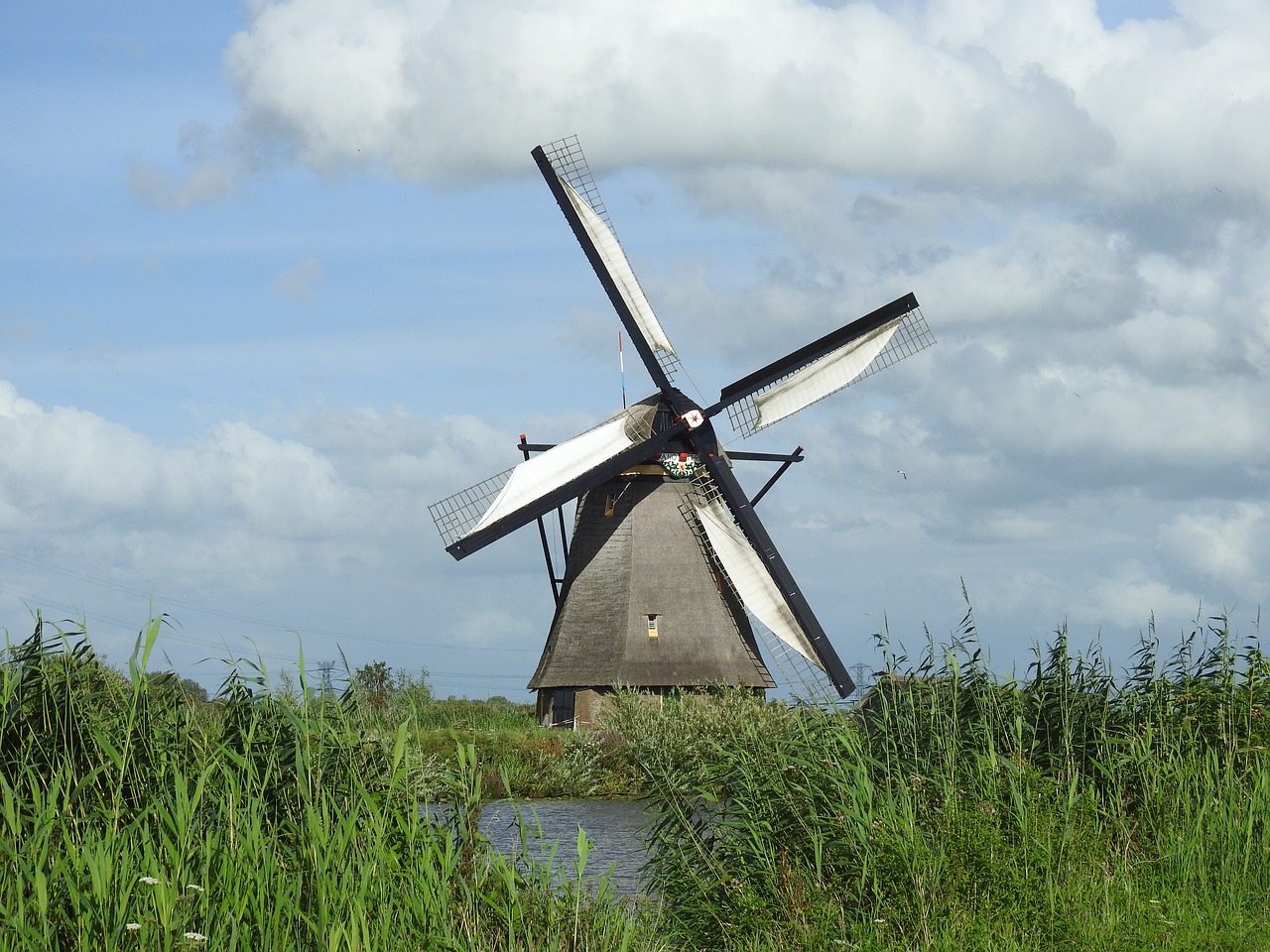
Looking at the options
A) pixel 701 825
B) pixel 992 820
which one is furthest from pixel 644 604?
pixel 992 820

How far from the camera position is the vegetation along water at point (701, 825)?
19.3 feet

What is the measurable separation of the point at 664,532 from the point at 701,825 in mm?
16508

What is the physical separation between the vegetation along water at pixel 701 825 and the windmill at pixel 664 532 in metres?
Answer: 15.0

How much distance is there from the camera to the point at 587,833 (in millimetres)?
15000

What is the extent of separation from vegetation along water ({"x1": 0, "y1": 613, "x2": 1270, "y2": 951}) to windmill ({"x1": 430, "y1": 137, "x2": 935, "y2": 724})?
1498 centimetres

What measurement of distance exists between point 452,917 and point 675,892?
213 centimetres

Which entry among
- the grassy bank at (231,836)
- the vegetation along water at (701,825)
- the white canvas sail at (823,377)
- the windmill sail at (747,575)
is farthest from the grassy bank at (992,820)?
the white canvas sail at (823,377)

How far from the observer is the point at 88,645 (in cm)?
736

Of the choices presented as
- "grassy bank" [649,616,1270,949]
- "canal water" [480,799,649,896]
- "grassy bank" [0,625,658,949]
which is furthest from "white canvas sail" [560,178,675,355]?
"grassy bank" [0,625,658,949]

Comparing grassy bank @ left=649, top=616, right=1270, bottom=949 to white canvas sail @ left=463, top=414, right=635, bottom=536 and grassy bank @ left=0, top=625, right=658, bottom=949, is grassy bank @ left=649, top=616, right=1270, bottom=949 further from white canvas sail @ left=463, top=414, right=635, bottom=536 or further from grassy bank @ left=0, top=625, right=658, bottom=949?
white canvas sail @ left=463, top=414, right=635, bottom=536

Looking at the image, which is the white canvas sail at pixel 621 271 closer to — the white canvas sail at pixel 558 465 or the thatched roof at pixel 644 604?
the white canvas sail at pixel 558 465

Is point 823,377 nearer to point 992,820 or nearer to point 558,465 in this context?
point 558,465

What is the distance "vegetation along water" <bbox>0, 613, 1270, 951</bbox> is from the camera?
5.89 metres

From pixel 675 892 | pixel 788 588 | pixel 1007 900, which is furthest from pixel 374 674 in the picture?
pixel 1007 900
